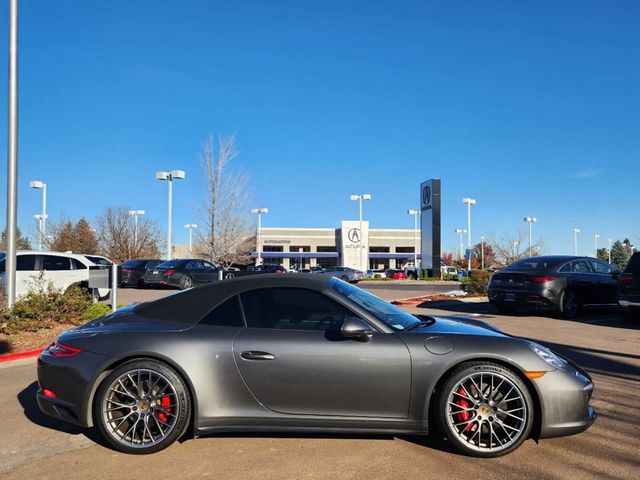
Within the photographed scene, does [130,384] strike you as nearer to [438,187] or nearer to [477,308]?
[477,308]

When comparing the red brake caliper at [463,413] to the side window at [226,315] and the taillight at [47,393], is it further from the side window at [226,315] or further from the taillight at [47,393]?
the taillight at [47,393]

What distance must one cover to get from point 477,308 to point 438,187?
24.6 metres

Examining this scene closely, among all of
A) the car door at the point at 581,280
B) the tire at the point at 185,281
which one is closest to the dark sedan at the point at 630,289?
the car door at the point at 581,280

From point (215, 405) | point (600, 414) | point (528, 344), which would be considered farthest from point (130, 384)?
point (600, 414)

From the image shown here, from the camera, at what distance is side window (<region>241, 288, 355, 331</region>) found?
4211mm

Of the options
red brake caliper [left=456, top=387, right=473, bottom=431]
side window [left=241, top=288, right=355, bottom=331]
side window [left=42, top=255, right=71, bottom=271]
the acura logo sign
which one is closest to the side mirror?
side window [left=241, top=288, right=355, bottom=331]

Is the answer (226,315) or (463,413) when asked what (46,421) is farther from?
(463,413)

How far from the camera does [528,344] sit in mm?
4094

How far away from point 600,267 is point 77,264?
538 inches

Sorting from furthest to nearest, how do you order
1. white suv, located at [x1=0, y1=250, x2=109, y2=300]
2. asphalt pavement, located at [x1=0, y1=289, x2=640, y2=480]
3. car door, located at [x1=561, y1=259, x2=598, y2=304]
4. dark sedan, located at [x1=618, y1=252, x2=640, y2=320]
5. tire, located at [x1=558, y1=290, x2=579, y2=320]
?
white suv, located at [x1=0, y1=250, x2=109, y2=300]
car door, located at [x1=561, y1=259, x2=598, y2=304]
tire, located at [x1=558, y1=290, x2=579, y2=320]
dark sedan, located at [x1=618, y1=252, x2=640, y2=320]
asphalt pavement, located at [x1=0, y1=289, x2=640, y2=480]

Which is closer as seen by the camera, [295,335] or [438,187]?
[295,335]

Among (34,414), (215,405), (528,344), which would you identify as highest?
(528,344)

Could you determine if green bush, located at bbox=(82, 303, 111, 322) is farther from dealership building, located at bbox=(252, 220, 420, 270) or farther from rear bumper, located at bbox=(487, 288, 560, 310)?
dealership building, located at bbox=(252, 220, 420, 270)

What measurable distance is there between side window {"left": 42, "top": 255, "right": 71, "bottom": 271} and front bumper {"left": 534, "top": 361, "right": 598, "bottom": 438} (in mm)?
13453
